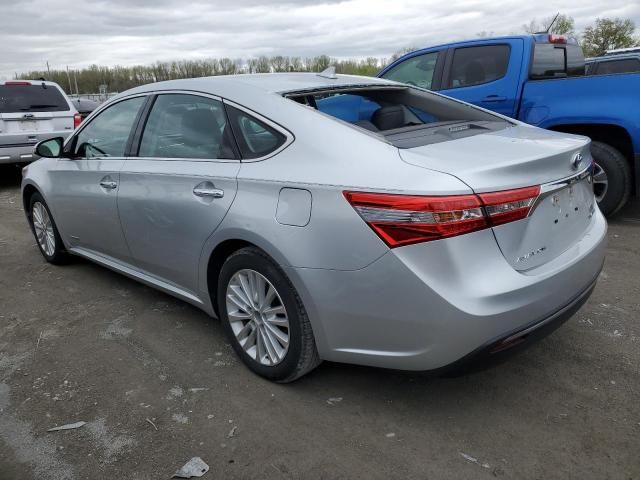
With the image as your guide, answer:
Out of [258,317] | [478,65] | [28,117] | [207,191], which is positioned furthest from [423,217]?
[28,117]

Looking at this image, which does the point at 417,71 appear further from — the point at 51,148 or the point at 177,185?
the point at 177,185

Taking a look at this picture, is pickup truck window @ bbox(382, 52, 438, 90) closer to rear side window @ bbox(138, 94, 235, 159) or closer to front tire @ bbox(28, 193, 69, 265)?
rear side window @ bbox(138, 94, 235, 159)

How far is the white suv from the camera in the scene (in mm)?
8620

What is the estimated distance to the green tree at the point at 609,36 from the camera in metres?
32.2

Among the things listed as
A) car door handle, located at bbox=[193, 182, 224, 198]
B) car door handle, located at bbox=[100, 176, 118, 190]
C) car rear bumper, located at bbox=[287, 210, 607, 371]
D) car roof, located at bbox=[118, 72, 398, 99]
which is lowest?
car rear bumper, located at bbox=[287, 210, 607, 371]

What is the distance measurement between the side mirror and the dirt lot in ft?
4.82

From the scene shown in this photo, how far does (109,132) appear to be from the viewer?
3.99m

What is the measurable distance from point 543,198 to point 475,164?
0.36 metres

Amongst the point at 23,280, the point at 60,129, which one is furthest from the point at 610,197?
the point at 60,129

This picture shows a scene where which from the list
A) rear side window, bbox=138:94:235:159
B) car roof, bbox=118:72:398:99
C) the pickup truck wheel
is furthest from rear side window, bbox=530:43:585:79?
rear side window, bbox=138:94:235:159

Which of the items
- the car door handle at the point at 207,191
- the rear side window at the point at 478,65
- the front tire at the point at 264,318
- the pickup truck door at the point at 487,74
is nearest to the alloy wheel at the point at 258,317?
the front tire at the point at 264,318

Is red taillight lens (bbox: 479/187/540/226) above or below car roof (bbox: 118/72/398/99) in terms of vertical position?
below

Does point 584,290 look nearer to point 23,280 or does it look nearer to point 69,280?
point 69,280

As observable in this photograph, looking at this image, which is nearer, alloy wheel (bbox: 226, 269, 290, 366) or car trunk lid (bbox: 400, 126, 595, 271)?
car trunk lid (bbox: 400, 126, 595, 271)
